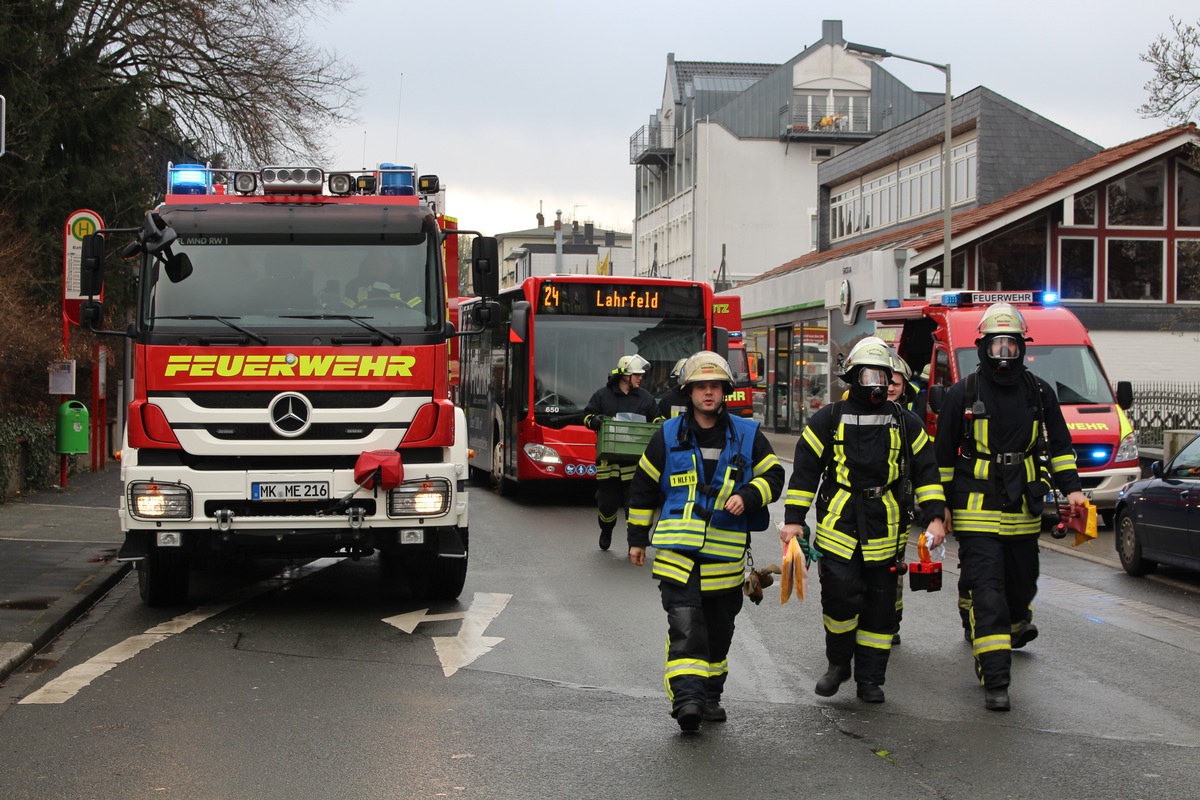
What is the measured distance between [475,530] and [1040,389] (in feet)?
29.6

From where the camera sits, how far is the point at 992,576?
7.56m

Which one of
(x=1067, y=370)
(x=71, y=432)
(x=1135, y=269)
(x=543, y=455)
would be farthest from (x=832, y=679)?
(x=1135, y=269)

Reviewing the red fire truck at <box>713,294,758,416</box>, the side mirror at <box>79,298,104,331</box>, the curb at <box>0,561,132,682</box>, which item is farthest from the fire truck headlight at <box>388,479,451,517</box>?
the red fire truck at <box>713,294,758,416</box>

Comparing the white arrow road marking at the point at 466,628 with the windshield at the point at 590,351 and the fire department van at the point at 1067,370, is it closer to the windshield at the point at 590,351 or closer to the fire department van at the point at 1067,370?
the fire department van at the point at 1067,370

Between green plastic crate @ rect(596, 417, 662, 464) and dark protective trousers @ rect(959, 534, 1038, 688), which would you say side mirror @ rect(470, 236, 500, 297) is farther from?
dark protective trousers @ rect(959, 534, 1038, 688)

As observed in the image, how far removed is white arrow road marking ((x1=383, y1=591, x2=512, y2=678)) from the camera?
338 inches

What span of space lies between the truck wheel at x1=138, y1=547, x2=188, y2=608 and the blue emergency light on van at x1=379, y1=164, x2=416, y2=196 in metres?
3.06

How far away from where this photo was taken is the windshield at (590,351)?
61.3ft

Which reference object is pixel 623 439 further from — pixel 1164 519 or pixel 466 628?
pixel 1164 519

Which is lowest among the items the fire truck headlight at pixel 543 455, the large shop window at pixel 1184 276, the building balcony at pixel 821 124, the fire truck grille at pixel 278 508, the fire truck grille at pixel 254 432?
the fire truck headlight at pixel 543 455

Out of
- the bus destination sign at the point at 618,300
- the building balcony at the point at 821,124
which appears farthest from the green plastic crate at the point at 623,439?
the building balcony at the point at 821,124

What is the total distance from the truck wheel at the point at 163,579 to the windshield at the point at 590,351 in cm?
859

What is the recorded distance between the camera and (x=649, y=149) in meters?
75.4

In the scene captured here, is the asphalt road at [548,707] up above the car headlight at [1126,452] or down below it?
below
